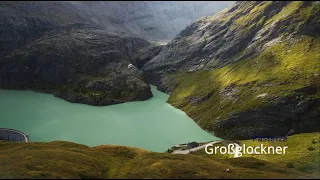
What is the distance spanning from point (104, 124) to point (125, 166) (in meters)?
Result: 88.5

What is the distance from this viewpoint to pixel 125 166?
7088cm

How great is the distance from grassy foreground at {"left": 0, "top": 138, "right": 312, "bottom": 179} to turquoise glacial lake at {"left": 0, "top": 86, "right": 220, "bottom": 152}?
49785mm

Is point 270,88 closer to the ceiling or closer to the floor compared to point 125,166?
closer to the ceiling

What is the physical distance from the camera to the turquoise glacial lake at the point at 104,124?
439ft

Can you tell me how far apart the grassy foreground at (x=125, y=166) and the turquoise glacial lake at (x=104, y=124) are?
49785mm

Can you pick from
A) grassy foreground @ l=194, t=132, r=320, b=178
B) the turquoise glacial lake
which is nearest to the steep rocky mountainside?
the turquoise glacial lake

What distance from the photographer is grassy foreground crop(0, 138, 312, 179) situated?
58812mm

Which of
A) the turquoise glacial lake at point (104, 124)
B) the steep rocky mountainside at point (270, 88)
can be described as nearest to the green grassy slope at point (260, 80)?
the steep rocky mountainside at point (270, 88)

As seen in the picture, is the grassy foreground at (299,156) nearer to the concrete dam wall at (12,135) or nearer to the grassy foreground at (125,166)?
the grassy foreground at (125,166)

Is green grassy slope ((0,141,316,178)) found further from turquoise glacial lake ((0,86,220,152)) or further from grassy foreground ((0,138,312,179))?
turquoise glacial lake ((0,86,220,152))

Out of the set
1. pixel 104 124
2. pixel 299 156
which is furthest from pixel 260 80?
pixel 299 156

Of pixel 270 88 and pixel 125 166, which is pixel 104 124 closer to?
pixel 270 88

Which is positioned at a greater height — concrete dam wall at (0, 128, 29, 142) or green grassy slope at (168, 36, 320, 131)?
green grassy slope at (168, 36, 320, 131)

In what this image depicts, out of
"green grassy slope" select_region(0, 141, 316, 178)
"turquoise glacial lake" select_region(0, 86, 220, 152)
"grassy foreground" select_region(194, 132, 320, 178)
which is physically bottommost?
"green grassy slope" select_region(0, 141, 316, 178)
